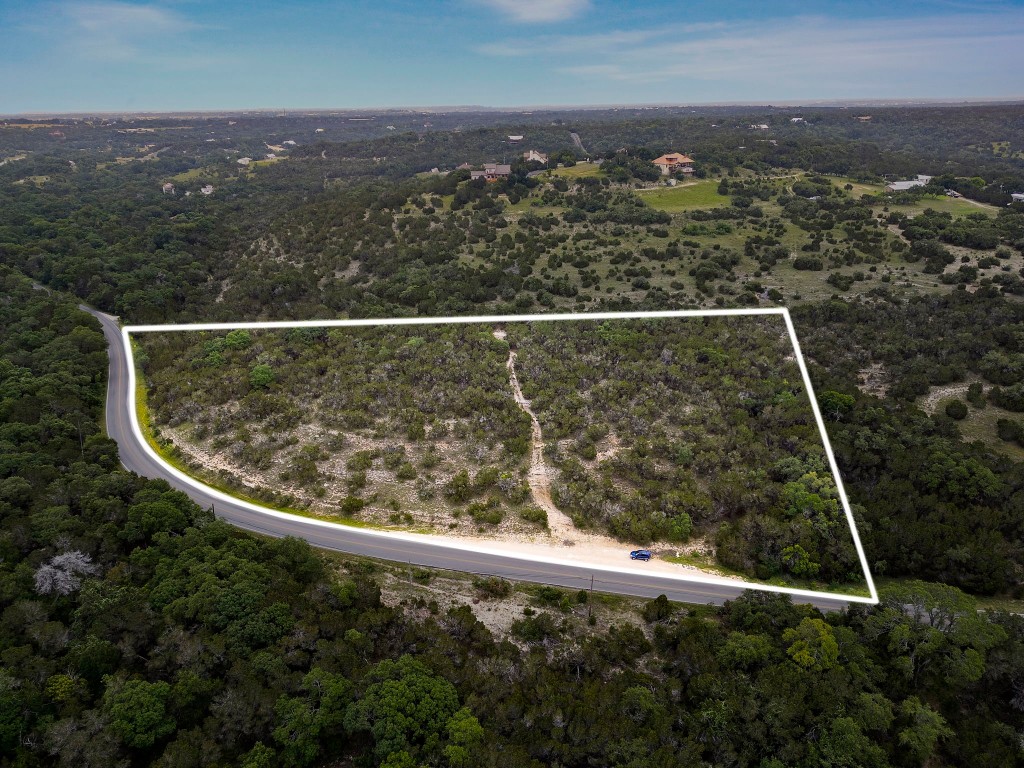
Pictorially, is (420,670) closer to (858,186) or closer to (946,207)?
(946,207)

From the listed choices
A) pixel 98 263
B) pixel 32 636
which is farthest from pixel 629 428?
pixel 98 263

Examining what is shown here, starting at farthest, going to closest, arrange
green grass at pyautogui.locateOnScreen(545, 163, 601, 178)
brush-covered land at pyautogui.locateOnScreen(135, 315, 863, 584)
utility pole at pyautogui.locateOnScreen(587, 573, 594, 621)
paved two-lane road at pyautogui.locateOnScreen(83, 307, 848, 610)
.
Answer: green grass at pyautogui.locateOnScreen(545, 163, 601, 178)
brush-covered land at pyautogui.locateOnScreen(135, 315, 863, 584)
paved two-lane road at pyautogui.locateOnScreen(83, 307, 848, 610)
utility pole at pyautogui.locateOnScreen(587, 573, 594, 621)

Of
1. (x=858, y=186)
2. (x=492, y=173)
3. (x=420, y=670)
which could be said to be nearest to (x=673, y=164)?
(x=858, y=186)

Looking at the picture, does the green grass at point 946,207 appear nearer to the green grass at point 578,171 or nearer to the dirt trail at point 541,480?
the green grass at point 578,171

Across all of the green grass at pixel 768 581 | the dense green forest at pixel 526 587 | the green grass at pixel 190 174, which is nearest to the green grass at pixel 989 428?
the dense green forest at pixel 526 587

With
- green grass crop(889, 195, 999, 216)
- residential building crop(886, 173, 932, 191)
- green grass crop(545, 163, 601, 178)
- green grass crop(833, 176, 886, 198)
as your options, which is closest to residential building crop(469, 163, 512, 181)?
green grass crop(545, 163, 601, 178)

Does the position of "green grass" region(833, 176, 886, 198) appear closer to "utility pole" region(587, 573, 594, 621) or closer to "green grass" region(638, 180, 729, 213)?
"green grass" region(638, 180, 729, 213)

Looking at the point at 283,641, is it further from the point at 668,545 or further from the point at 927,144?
the point at 927,144
